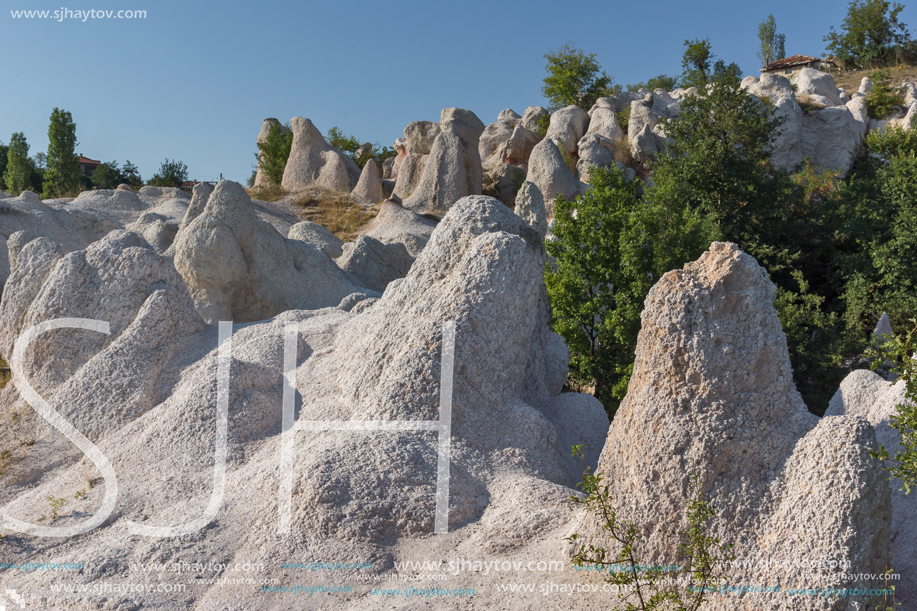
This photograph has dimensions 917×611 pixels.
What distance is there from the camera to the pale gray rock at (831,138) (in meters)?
31.9

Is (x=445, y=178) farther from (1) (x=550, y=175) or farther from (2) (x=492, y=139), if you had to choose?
(2) (x=492, y=139)

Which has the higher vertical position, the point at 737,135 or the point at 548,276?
the point at 737,135

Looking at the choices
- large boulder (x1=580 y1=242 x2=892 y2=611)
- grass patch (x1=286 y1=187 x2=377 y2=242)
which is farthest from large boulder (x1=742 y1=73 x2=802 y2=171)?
large boulder (x1=580 y1=242 x2=892 y2=611)

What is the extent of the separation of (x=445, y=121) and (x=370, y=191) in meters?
7.11

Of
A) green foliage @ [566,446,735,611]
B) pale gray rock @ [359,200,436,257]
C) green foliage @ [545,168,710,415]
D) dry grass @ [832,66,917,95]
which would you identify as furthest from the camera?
dry grass @ [832,66,917,95]

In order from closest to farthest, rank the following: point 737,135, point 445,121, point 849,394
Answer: point 849,394 < point 737,135 < point 445,121

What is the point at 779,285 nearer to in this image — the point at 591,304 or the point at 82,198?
the point at 591,304

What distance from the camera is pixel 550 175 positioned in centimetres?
2556

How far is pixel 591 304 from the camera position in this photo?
38.3 feet

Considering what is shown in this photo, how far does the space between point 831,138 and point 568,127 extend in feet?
39.0

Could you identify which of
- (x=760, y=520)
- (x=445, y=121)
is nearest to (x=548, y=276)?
(x=760, y=520)

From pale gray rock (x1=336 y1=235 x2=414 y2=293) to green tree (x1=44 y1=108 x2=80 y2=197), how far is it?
2181 cm

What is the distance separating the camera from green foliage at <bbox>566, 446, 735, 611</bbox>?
3.56m

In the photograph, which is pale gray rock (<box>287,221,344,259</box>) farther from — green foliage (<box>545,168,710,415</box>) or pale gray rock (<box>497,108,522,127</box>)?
pale gray rock (<box>497,108,522,127</box>)
